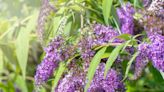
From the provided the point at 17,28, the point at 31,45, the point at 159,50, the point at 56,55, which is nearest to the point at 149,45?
the point at 159,50

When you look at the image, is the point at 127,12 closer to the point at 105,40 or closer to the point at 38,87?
the point at 105,40

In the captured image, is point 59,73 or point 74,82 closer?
point 74,82

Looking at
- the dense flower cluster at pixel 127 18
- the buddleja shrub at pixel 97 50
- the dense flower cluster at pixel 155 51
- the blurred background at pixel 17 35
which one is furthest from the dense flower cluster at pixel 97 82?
the blurred background at pixel 17 35

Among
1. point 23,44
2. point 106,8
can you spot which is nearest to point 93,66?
point 106,8

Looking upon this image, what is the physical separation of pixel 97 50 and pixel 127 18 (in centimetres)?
32

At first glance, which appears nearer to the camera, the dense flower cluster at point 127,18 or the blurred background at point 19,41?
the dense flower cluster at point 127,18

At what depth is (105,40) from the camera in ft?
5.55

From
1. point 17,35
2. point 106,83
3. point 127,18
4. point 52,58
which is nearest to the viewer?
point 106,83

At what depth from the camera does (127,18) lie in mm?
1981

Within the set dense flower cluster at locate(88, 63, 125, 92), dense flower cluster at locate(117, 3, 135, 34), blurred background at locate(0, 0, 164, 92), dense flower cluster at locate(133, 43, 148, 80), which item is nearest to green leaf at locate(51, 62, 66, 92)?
dense flower cluster at locate(88, 63, 125, 92)

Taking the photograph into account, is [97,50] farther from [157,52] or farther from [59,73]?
[157,52]

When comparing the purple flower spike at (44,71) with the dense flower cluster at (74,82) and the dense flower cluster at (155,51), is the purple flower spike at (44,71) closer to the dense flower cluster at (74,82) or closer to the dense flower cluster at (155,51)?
the dense flower cluster at (74,82)

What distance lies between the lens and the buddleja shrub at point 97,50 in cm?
154

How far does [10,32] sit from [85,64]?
118 centimetres
